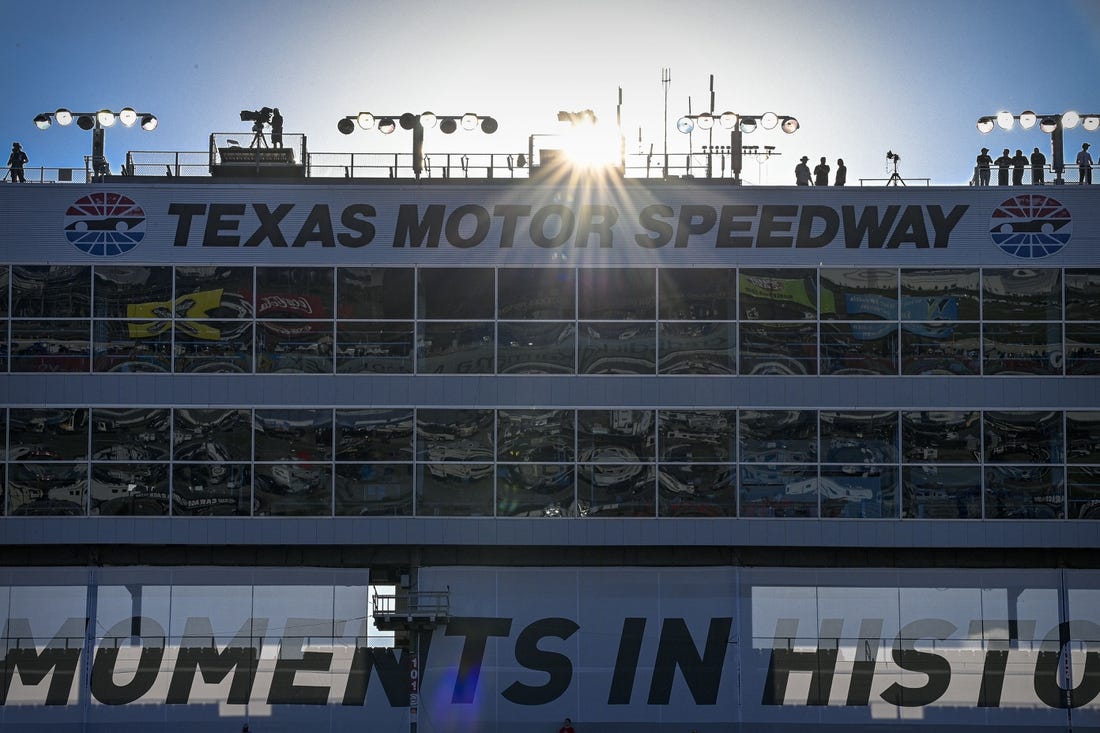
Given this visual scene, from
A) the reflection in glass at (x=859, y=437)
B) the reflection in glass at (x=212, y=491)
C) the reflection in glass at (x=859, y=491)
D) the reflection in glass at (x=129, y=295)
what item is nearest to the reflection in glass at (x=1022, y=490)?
the reflection in glass at (x=859, y=491)

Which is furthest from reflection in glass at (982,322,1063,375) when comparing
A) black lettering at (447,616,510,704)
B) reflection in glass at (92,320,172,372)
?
reflection in glass at (92,320,172,372)

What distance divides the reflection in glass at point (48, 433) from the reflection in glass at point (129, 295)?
3206 millimetres

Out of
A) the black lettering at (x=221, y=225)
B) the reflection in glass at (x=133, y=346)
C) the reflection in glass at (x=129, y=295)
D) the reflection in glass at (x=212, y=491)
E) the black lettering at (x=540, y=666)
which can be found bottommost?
the black lettering at (x=540, y=666)

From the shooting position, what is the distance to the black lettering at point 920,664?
44.7 metres

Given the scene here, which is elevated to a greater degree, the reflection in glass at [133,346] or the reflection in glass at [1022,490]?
the reflection in glass at [133,346]

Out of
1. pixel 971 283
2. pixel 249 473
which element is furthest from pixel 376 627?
pixel 971 283

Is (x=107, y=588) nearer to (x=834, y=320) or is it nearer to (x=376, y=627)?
(x=376, y=627)

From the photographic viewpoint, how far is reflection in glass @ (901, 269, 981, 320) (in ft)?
148

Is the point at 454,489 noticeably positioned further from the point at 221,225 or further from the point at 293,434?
the point at 221,225

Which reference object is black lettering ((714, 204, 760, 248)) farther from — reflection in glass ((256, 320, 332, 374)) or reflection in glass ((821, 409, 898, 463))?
reflection in glass ((256, 320, 332, 374))

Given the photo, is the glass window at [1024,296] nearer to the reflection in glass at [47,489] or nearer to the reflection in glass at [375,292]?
the reflection in glass at [375,292]

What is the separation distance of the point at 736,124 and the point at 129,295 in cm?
2036

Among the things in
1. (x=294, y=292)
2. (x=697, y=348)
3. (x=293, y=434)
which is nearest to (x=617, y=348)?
(x=697, y=348)

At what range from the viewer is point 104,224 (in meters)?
45.3
